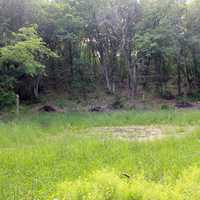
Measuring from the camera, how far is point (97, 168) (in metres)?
4.36

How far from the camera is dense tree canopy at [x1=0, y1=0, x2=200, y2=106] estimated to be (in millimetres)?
15591

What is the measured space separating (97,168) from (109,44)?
17156 mm

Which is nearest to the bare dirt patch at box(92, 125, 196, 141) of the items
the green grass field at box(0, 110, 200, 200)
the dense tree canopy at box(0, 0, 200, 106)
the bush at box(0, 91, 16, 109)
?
the green grass field at box(0, 110, 200, 200)

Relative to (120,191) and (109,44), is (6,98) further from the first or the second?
(120,191)

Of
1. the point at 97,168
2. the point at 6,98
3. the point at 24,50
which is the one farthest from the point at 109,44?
the point at 97,168

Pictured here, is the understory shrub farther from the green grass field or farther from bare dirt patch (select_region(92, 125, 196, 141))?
bare dirt patch (select_region(92, 125, 196, 141))

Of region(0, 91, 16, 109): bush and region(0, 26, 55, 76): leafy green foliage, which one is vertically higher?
region(0, 26, 55, 76): leafy green foliage

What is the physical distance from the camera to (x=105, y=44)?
20.5m

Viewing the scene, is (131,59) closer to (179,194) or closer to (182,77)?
(182,77)

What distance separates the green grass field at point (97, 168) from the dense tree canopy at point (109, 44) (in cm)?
864

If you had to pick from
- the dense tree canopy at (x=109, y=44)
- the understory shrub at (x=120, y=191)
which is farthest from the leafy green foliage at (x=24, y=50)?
the understory shrub at (x=120, y=191)

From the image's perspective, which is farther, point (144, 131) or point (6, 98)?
point (6, 98)

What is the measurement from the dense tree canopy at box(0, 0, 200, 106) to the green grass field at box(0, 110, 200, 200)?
8637 millimetres

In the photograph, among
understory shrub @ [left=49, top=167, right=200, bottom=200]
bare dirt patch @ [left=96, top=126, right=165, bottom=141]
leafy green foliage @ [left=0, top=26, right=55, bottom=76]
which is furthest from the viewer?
leafy green foliage @ [left=0, top=26, right=55, bottom=76]
